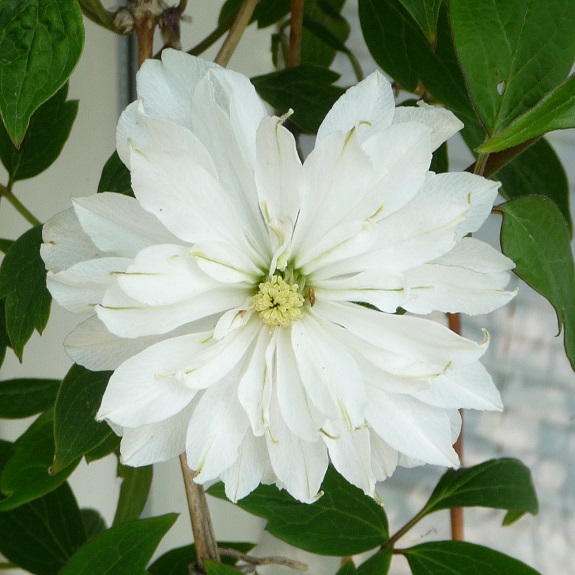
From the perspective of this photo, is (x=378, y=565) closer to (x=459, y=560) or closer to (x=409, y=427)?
(x=459, y=560)

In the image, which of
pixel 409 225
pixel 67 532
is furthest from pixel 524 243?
pixel 67 532

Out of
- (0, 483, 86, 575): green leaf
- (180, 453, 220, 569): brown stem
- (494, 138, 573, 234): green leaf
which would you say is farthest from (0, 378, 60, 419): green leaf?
(494, 138, 573, 234): green leaf

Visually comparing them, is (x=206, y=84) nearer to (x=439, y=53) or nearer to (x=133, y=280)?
(x=133, y=280)

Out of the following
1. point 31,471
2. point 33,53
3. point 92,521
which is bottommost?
point 92,521

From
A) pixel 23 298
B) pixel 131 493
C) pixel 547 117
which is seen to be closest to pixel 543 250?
pixel 547 117

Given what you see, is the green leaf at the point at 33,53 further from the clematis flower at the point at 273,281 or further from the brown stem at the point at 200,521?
the brown stem at the point at 200,521

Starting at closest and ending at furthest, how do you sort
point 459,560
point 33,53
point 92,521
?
point 33,53 → point 459,560 → point 92,521

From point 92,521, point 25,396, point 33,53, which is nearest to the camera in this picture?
point 33,53

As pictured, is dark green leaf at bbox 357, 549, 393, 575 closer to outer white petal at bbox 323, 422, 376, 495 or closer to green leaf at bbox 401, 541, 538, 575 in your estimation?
green leaf at bbox 401, 541, 538, 575
